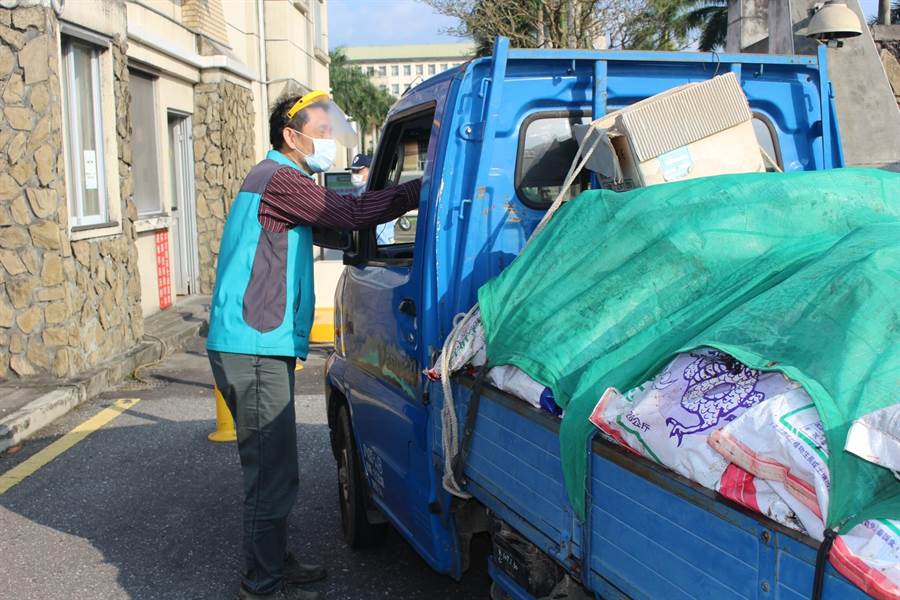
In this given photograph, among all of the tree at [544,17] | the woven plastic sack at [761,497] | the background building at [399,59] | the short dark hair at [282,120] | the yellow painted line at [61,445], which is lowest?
the yellow painted line at [61,445]

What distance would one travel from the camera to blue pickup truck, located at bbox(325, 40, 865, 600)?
2.06 m

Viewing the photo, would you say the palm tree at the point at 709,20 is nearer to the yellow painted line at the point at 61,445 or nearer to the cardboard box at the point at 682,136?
the yellow painted line at the point at 61,445

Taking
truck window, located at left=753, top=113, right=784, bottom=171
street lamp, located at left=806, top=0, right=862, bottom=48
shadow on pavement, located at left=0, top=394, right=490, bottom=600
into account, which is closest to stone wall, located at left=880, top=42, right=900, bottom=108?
street lamp, located at left=806, top=0, right=862, bottom=48

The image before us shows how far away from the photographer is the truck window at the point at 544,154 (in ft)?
12.1

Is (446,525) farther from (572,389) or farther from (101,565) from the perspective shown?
(101,565)

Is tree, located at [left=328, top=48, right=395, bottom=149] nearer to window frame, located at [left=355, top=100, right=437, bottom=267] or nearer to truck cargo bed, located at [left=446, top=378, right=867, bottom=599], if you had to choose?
window frame, located at [left=355, top=100, right=437, bottom=267]

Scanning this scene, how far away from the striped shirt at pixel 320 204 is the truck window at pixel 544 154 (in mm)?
438

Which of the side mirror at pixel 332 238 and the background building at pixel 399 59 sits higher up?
the background building at pixel 399 59

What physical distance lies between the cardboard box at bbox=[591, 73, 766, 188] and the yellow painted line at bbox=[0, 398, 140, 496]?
4.33m

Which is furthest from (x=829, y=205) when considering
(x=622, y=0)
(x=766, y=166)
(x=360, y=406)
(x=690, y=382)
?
(x=622, y=0)

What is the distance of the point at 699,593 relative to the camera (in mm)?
1993

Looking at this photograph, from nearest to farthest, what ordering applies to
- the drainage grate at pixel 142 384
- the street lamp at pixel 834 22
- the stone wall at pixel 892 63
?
the street lamp at pixel 834 22, the drainage grate at pixel 142 384, the stone wall at pixel 892 63

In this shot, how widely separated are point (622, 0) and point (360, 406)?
16859 millimetres

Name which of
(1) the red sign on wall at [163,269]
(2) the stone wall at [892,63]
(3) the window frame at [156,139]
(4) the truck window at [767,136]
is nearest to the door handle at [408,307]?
(4) the truck window at [767,136]
